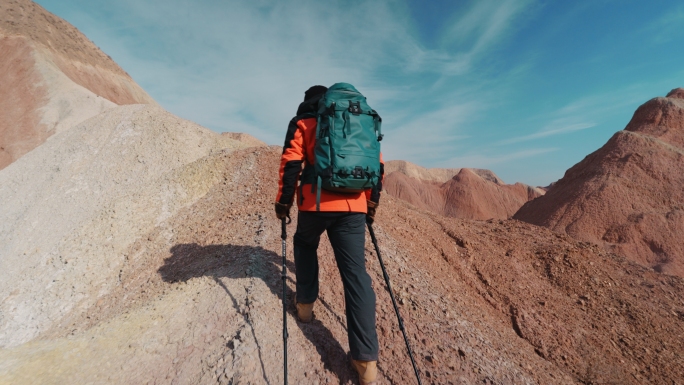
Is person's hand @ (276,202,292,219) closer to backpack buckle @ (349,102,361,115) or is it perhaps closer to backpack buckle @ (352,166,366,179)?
backpack buckle @ (352,166,366,179)

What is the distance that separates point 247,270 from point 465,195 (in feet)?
158

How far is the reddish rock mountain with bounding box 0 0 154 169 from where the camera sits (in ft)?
95.9

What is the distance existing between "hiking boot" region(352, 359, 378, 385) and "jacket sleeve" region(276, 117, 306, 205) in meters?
1.74

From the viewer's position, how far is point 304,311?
383 cm

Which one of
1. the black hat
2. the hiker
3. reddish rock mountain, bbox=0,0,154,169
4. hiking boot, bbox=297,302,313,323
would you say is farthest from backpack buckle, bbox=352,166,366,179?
reddish rock mountain, bbox=0,0,154,169

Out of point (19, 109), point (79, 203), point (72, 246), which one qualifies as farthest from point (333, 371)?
point (19, 109)

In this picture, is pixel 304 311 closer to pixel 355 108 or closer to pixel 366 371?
pixel 366 371

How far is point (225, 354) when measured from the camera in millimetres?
3328

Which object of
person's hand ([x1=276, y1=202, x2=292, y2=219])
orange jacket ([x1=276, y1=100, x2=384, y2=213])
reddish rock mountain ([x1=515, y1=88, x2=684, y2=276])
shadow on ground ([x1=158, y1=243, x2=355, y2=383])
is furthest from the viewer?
reddish rock mountain ([x1=515, y1=88, x2=684, y2=276])

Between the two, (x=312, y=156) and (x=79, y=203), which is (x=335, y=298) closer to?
(x=312, y=156)

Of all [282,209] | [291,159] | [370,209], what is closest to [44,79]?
[282,209]

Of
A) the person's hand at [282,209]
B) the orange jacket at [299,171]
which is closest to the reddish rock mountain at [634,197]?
the orange jacket at [299,171]

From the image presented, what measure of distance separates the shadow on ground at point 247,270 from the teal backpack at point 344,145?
1.60m

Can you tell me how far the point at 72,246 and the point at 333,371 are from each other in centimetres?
720
